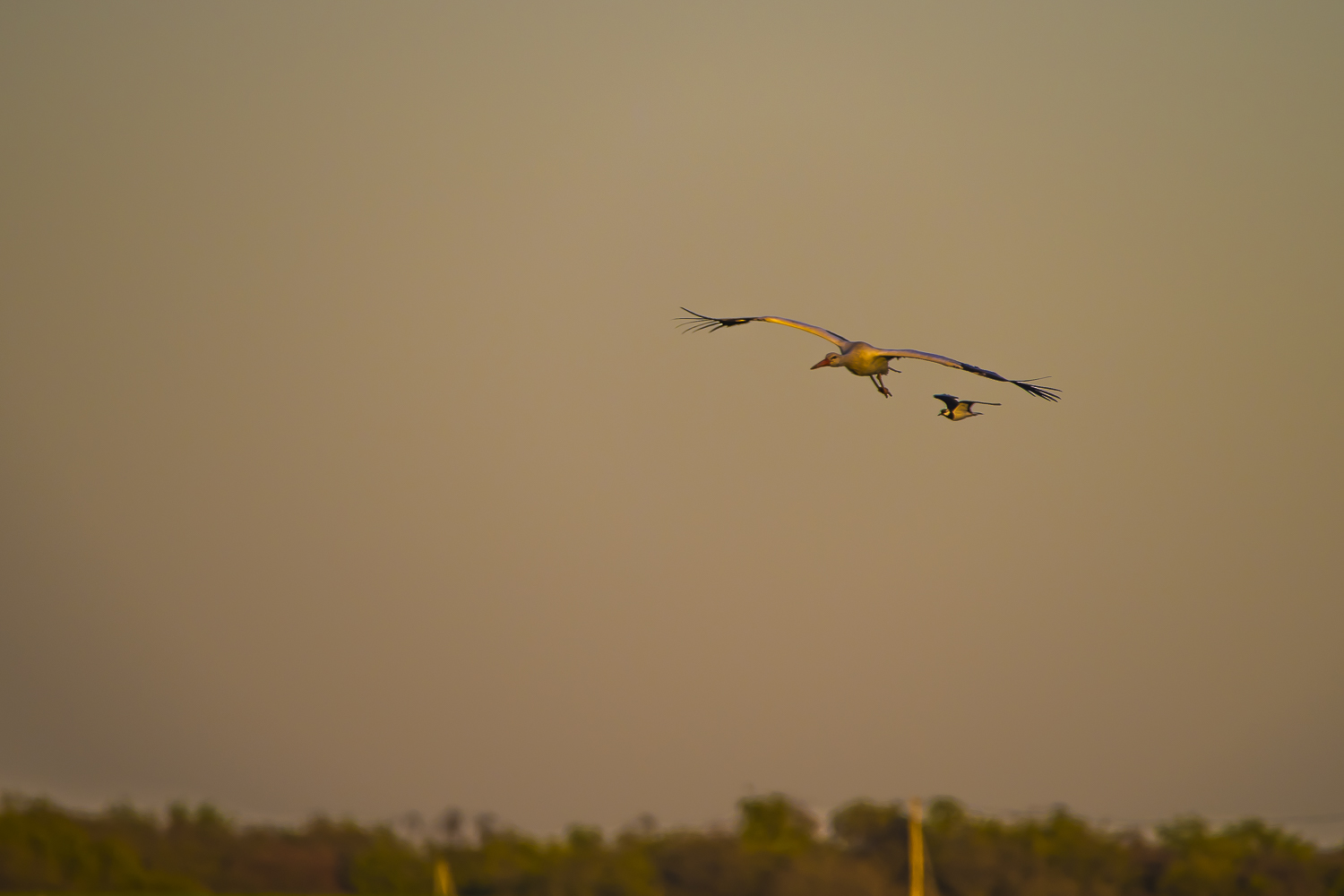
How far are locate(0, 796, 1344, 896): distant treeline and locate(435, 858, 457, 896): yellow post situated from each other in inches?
17.0

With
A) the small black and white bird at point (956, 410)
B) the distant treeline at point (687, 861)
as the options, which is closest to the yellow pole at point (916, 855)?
the distant treeline at point (687, 861)

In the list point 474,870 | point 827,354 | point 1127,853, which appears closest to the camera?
point 827,354

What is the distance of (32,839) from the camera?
74500 mm

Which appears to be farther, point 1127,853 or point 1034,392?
point 1127,853

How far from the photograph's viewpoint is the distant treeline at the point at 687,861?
7706 centimetres

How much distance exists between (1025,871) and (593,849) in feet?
71.3

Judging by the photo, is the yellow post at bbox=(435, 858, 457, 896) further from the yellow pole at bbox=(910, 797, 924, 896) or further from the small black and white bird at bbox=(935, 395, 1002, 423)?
the small black and white bird at bbox=(935, 395, 1002, 423)

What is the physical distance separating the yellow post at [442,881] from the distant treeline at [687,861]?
43cm

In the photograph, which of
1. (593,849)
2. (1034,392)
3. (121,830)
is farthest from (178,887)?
(1034,392)

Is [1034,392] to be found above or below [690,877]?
above

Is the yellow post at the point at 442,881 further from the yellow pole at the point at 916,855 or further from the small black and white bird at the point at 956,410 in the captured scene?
the small black and white bird at the point at 956,410

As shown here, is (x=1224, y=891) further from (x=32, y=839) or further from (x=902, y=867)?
(x=32, y=839)

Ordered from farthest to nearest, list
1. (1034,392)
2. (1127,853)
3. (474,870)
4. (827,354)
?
(1127,853), (474,870), (827,354), (1034,392)

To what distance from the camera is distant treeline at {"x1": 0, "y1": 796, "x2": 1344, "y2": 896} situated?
77.1m
